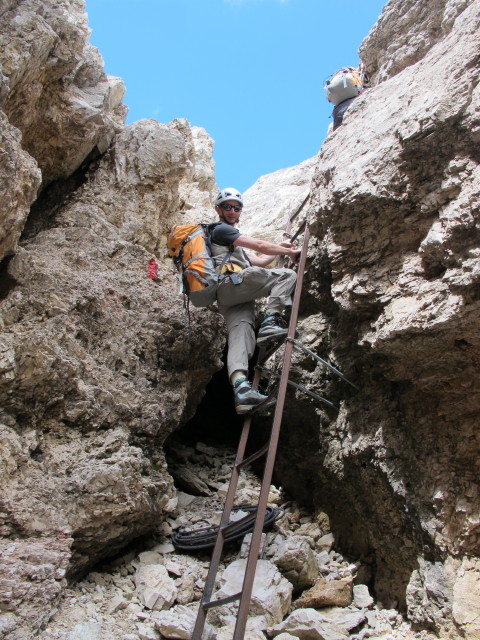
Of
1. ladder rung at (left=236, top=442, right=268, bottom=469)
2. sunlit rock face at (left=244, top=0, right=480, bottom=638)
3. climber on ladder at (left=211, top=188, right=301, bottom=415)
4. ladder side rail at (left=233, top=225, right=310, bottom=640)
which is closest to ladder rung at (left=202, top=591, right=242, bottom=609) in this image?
ladder side rail at (left=233, top=225, right=310, bottom=640)

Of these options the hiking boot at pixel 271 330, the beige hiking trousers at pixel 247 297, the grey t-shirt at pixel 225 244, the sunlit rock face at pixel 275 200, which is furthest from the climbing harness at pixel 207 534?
the sunlit rock face at pixel 275 200

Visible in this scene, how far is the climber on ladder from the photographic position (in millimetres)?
5566

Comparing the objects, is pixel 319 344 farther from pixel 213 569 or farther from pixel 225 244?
pixel 213 569

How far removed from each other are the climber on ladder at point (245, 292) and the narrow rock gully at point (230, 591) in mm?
1705

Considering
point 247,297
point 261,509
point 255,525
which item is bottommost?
point 255,525

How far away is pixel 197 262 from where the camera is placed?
18.9 feet

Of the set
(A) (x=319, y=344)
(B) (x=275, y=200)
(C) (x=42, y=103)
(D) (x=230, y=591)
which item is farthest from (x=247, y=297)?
(B) (x=275, y=200)

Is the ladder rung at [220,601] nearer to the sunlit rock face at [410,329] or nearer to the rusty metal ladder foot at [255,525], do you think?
the rusty metal ladder foot at [255,525]

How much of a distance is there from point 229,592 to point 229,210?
420cm

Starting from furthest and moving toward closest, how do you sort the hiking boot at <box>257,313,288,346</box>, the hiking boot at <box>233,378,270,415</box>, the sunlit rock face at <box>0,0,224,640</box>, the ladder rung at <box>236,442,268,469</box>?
the hiking boot at <box>257,313,288,346</box>, the hiking boot at <box>233,378,270,415</box>, the ladder rung at <box>236,442,268,469</box>, the sunlit rock face at <box>0,0,224,640</box>

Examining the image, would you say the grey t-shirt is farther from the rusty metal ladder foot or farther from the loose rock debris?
the loose rock debris

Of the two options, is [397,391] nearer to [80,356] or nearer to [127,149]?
[80,356]

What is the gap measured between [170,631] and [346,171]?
4.27 m

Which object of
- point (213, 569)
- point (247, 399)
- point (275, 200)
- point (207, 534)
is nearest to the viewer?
point (213, 569)
